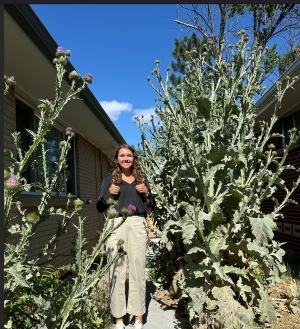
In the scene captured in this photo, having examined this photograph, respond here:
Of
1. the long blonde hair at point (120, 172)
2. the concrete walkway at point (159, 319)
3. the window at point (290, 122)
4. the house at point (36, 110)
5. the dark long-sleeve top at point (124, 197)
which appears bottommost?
the concrete walkway at point (159, 319)

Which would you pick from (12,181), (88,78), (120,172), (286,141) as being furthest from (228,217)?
(286,141)

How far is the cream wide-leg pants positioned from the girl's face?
537mm

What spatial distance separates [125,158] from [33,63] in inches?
53.6

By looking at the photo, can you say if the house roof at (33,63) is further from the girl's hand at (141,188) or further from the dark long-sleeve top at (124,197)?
the girl's hand at (141,188)

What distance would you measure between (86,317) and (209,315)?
106 cm

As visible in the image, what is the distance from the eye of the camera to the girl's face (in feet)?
12.5

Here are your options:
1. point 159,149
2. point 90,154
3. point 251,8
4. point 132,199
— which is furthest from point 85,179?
point 251,8

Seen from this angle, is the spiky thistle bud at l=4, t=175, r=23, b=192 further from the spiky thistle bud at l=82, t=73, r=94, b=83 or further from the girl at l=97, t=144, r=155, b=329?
the girl at l=97, t=144, r=155, b=329

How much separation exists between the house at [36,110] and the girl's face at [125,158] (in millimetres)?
1117

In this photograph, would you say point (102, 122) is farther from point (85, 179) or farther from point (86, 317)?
point (86, 317)

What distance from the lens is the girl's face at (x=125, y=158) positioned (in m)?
3.79

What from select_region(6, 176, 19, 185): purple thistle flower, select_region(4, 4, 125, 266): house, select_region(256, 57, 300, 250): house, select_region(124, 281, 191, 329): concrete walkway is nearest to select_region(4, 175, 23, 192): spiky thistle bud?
select_region(6, 176, 19, 185): purple thistle flower

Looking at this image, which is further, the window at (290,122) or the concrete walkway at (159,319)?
the window at (290,122)

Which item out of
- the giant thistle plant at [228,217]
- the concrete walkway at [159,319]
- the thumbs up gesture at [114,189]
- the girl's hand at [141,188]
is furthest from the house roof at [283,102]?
the concrete walkway at [159,319]
